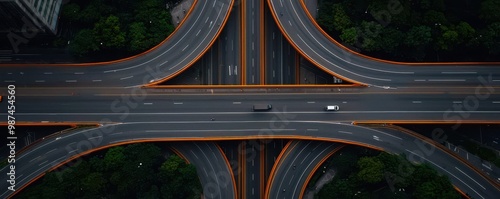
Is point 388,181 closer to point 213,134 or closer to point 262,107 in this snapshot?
point 262,107

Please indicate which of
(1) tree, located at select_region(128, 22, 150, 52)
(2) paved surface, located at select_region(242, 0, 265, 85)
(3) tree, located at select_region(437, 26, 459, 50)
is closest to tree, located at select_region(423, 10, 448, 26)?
(3) tree, located at select_region(437, 26, 459, 50)

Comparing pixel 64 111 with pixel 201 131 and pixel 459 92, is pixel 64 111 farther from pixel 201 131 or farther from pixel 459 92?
pixel 459 92

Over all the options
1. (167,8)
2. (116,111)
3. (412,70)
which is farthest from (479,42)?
(116,111)

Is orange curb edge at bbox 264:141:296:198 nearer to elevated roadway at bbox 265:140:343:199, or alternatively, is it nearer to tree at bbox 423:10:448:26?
elevated roadway at bbox 265:140:343:199

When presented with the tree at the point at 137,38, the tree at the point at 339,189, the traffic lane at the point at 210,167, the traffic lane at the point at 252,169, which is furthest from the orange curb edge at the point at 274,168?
the tree at the point at 137,38

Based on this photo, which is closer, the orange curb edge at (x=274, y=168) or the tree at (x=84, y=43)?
the orange curb edge at (x=274, y=168)

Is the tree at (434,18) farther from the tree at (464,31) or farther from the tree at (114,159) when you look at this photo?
the tree at (114,159)
